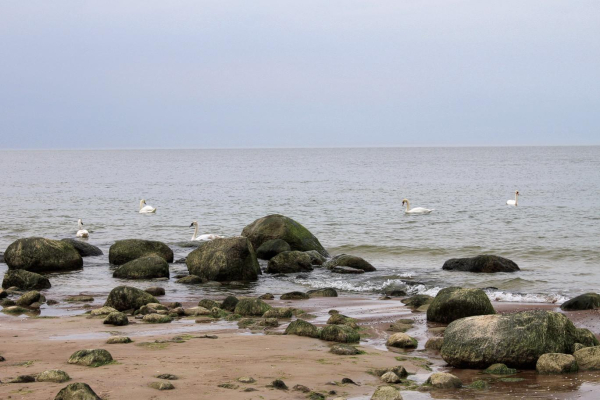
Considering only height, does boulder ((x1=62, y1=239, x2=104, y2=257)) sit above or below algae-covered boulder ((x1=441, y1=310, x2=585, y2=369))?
below

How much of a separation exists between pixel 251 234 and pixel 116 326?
10709mm

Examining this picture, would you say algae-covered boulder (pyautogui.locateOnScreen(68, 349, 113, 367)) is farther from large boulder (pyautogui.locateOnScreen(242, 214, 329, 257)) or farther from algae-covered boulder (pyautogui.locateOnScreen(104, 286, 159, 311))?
large boulder (pyautogui.locateOnScreen(242, 214, 329, 257))

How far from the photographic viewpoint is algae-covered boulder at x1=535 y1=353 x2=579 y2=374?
27.1 ft

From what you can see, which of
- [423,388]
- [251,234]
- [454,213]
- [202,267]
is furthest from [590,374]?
[454,213]

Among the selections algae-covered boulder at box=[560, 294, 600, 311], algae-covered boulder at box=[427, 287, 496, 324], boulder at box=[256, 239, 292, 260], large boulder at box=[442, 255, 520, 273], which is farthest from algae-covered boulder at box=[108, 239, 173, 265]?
algae-covered boulder at box=[560, 294, 600, 311]

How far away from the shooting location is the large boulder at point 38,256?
18.1m

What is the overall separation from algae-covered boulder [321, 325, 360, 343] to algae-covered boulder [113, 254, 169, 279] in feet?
26.1

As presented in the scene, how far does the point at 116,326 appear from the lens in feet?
35.4

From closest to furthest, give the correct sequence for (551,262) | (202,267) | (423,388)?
(423,388) < (202,267) < (551,262)

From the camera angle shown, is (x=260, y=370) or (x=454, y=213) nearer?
(x=260, y=370)

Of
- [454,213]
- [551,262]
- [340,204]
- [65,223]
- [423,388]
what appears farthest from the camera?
[340,204]

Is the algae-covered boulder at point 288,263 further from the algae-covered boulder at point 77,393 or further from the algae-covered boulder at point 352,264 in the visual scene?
the algae-covered boulder at point 77,393

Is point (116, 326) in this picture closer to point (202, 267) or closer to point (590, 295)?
point (202, 267)

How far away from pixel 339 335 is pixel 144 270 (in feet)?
27.8
